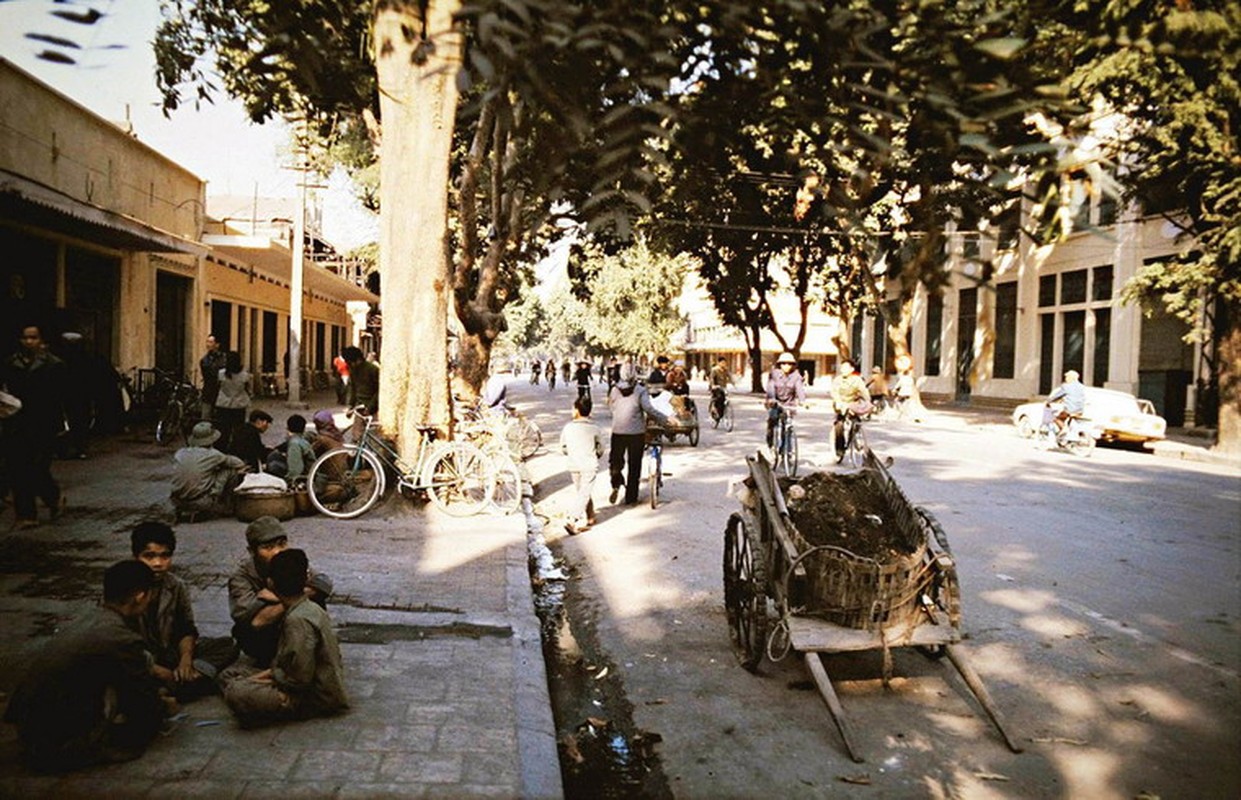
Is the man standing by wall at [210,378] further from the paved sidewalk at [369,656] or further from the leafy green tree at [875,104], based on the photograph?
the leafy green tree at [875,104]

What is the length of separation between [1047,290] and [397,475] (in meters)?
29.2

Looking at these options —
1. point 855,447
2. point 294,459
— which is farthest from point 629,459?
point 855,447

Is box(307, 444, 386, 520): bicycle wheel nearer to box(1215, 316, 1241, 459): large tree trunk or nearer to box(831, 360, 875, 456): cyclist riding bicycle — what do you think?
box(831, 360, 875, 456): cyclist riding bicycle

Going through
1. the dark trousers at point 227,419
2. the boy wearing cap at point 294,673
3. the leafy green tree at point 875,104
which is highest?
the leafy green tree at point 875,104

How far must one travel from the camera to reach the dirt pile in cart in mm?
5238

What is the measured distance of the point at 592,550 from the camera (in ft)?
28.6

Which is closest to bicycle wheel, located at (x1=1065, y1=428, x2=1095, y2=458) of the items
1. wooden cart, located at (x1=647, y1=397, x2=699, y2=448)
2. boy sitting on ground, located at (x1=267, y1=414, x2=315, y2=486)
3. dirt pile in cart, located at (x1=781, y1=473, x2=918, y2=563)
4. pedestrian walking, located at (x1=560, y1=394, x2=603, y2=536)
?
wooden cart, located at (x1=647, y1=397, x2=699, y2=448)

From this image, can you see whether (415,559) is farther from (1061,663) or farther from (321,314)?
(321,314)

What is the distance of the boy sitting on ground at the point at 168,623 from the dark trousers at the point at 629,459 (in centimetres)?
681

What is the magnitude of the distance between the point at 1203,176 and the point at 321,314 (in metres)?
33.8

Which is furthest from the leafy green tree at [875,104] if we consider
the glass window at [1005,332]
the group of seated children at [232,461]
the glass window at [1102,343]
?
the glass window at [1005,332]

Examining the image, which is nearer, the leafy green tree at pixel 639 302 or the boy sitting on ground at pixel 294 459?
the boy sitting on ground at pixel 294 459

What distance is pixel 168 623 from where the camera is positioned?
13.9ft

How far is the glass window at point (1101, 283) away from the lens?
27.8 meters
